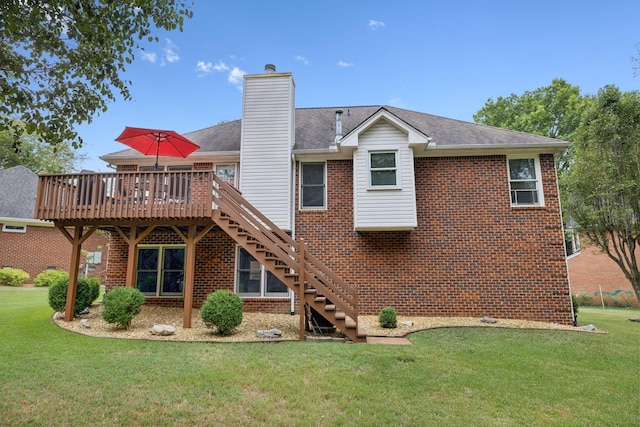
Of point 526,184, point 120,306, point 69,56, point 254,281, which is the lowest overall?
point 120,306

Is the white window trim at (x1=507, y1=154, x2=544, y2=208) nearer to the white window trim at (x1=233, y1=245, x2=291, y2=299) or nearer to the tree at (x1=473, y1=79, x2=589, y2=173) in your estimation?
the white window trim at (x1=233, y1=245, x2=291, y2=299)

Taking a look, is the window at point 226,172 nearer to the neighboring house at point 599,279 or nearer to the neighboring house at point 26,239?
the neighboring house at point 26,239

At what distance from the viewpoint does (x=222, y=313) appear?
24.0ft

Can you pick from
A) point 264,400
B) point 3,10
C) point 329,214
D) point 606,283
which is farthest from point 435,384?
point 606,283

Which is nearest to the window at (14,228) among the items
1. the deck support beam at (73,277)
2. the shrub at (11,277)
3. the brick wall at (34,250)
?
the brick wall at (34,250)

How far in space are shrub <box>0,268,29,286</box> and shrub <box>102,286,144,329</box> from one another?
13772mm

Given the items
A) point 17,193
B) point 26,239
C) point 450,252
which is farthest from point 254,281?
point 17,193

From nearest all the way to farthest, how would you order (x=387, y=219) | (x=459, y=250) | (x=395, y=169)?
(x=387, y=219) < (x=395, y=169) < (x=459, y=250)

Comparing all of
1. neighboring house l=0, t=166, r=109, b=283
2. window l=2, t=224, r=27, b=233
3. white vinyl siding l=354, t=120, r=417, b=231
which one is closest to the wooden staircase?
white vinyl siding l=354, t=120, r=417, b=231

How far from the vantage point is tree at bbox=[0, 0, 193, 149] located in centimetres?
481

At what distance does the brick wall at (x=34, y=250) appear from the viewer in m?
18.2

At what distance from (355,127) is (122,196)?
21.3 feet

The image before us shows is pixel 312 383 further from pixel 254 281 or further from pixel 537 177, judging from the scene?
pixel 537 177

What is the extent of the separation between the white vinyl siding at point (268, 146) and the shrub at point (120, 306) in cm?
407
